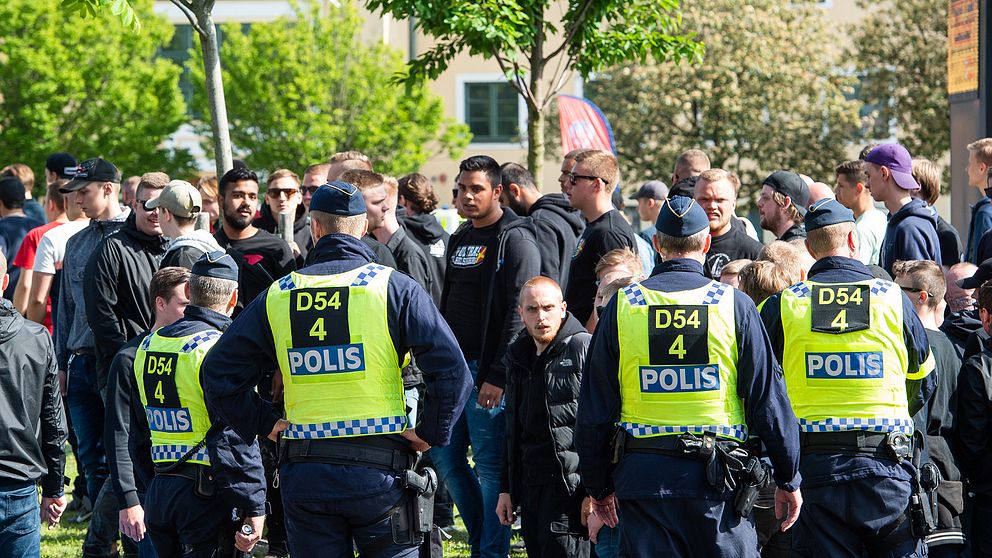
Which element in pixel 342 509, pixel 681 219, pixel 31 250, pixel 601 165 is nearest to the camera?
pixel 342 509

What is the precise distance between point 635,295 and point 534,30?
7.42 metres

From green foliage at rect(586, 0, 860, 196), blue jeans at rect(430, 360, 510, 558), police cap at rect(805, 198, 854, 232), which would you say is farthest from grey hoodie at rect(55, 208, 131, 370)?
green foliage at rect(586, 0, 860, 196)

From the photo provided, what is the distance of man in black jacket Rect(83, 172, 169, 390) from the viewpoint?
23.6ft

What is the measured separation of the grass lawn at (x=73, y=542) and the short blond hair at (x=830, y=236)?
341 centimetres

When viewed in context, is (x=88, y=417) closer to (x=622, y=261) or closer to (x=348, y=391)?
(x=622, y=261)

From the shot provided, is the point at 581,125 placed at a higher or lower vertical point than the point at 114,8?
higher

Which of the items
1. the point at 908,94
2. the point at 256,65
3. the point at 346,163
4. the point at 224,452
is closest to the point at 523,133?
the point at 256,65

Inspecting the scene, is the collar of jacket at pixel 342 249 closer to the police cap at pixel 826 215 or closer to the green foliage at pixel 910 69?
the police cap at pixel 826 215

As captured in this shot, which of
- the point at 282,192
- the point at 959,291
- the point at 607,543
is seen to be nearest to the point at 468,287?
the point at 282,192

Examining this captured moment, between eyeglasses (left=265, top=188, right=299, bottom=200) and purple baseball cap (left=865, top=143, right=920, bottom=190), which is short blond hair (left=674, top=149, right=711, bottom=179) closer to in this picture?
purple baseball cap (left=865, top=143, right=920, bottom=190)

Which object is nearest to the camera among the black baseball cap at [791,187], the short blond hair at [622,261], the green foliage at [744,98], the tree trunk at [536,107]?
the short blond hair at [622,261]

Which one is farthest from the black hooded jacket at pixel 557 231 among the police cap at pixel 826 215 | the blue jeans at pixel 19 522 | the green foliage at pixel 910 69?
the green foliage at pixel 910 69

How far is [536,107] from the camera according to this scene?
40.0 ft

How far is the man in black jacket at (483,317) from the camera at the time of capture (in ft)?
22.7
